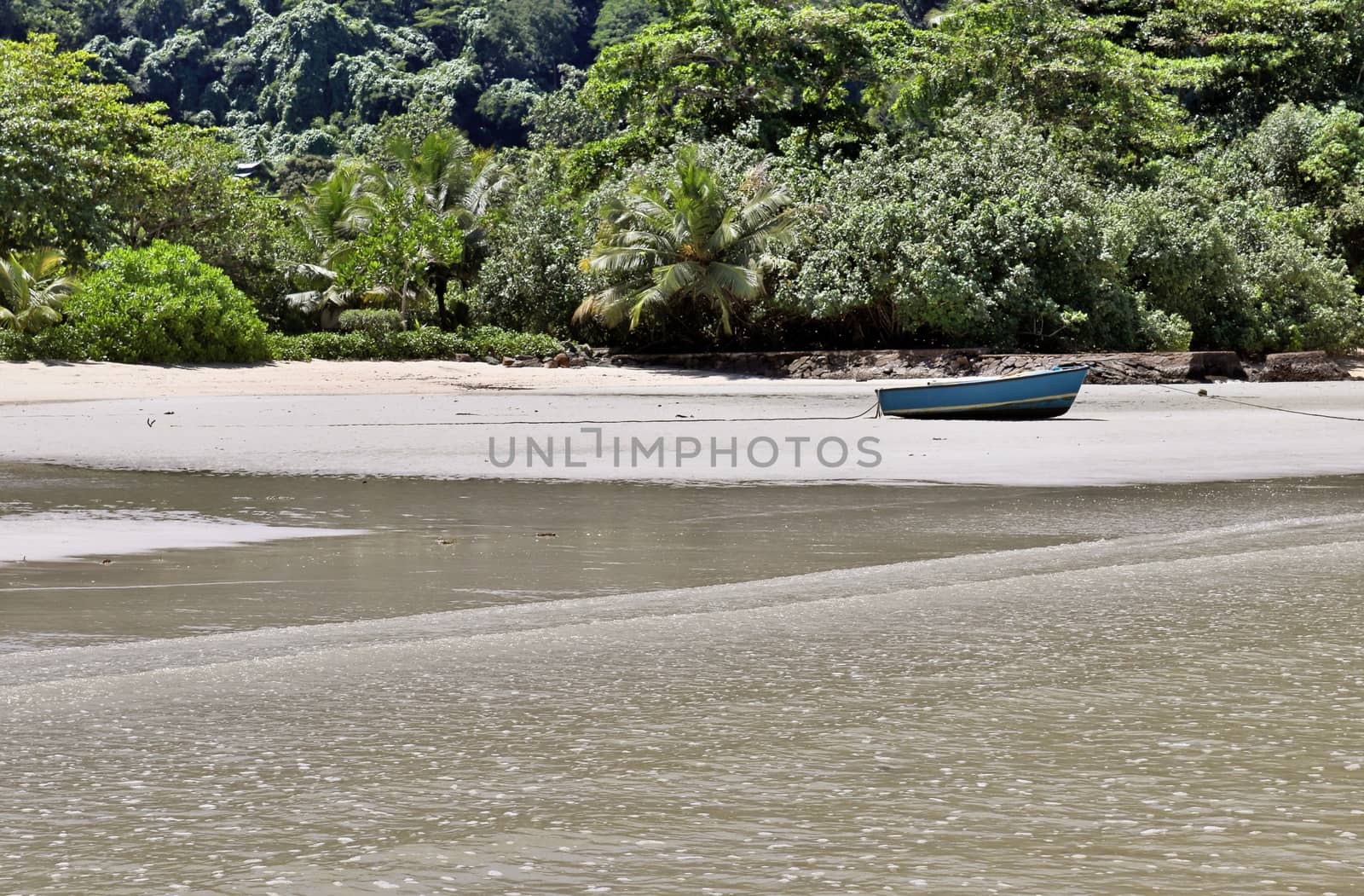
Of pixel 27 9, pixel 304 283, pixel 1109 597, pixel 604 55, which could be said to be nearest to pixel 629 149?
pixel 604 55

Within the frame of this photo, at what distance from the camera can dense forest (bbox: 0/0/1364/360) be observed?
27.9 meters

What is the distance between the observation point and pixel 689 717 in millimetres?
4273

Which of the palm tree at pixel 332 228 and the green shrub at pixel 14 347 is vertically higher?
the palm tree at pixel 332 228

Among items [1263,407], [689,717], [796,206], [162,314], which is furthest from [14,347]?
[689,717]

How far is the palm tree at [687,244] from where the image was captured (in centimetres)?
2948

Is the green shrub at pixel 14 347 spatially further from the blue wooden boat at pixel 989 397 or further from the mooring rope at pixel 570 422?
the blue wooden boat at pixel 989 397

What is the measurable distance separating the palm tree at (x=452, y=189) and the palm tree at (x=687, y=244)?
7699 millimetres

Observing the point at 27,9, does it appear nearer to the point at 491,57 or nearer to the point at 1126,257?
the point at 491,57

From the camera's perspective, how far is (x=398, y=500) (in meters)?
10.5

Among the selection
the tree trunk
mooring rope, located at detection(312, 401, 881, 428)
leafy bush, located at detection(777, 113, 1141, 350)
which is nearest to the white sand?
mooring rope, located at detection(312, 401, 881, 428)

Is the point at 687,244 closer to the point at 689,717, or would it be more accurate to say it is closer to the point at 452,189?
the point at 452,189

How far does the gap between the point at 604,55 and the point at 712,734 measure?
31.3m

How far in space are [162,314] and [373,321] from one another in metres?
Answer: 5.68

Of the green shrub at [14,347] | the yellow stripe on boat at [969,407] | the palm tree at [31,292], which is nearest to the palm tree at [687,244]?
the palm tree at [31,292]
